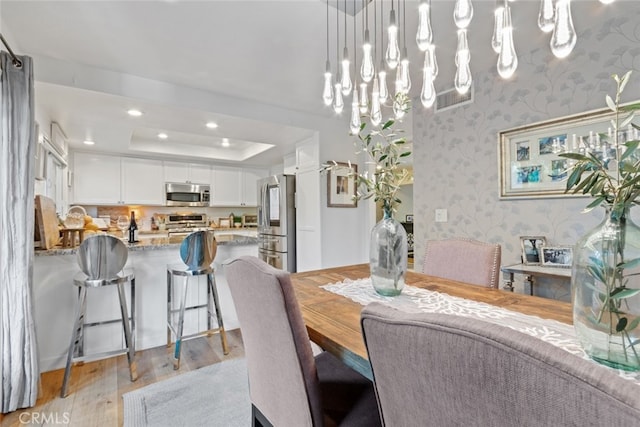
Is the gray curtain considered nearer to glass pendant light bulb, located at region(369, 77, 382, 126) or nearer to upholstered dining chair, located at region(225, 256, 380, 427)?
upholstered dining chair, located at region(225, 256, 380, 427)

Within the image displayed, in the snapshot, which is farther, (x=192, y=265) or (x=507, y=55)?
(x=192, y=265)

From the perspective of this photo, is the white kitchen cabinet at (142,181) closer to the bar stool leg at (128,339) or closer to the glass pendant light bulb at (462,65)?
the bar stool leg at (128,339)

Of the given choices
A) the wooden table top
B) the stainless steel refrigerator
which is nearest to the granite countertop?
the stainless steel refrigerator

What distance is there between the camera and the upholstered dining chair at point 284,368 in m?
0.81

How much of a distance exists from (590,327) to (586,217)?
1773 millimetres

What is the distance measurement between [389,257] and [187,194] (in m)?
4.86

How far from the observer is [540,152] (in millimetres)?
2225

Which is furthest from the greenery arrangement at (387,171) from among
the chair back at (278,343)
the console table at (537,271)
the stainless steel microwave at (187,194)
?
the stainless steel microwave at (187,194)

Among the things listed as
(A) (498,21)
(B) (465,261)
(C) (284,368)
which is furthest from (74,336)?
(A) (498,21)

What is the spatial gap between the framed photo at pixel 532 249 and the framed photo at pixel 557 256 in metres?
0.06

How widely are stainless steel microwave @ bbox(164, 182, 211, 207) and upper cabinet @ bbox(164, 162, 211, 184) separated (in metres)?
0.09

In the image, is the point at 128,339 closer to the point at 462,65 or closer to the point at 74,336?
the point at 74,336

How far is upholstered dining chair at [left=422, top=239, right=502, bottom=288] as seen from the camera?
1602mm

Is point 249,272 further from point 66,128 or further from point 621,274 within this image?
point 66,128
